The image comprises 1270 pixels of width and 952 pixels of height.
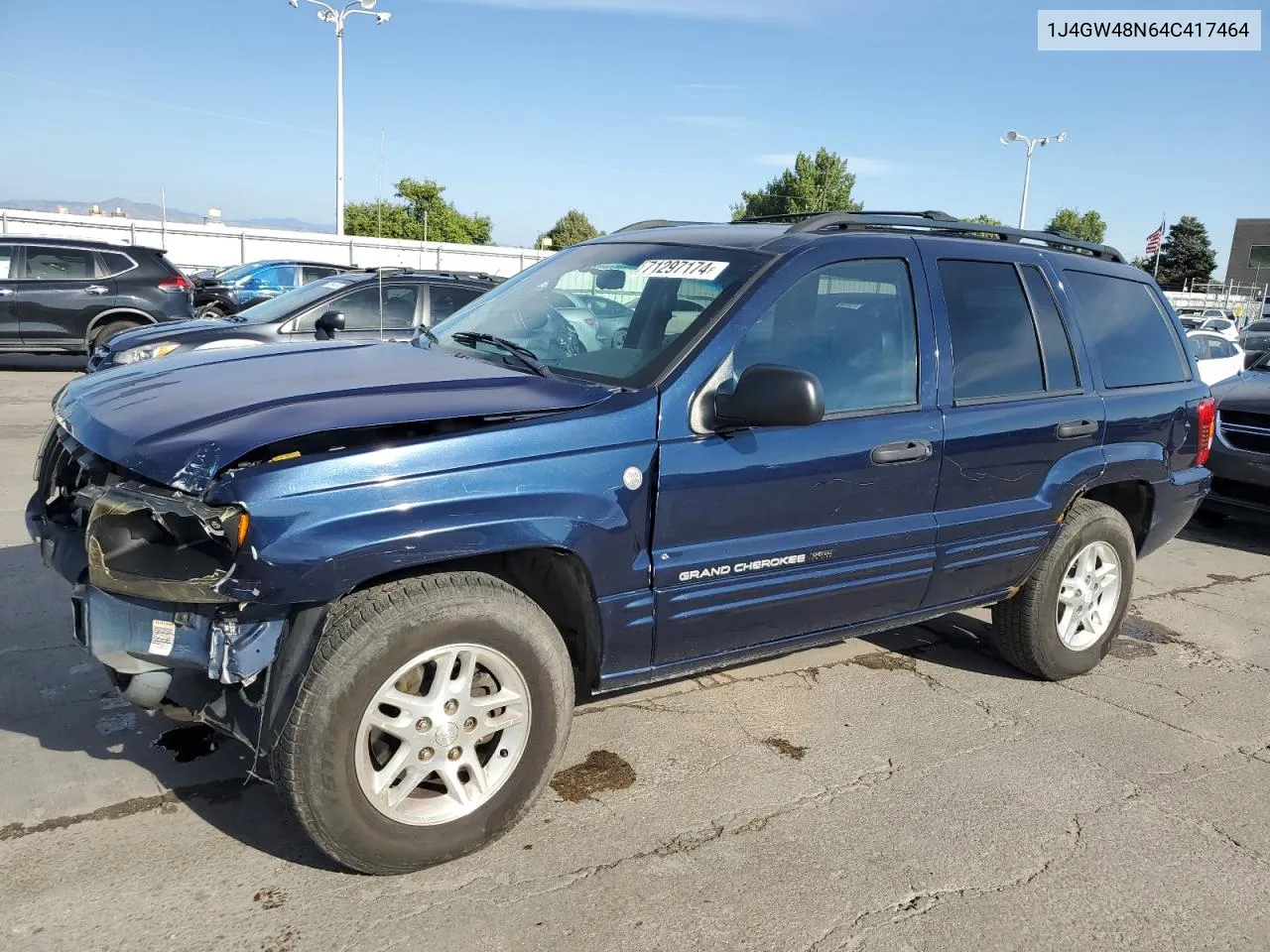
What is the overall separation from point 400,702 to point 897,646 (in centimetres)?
301

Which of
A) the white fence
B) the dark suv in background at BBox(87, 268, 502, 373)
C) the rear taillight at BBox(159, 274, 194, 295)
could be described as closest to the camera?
the dark suv in background at BBox(87, 268, 502, 373)

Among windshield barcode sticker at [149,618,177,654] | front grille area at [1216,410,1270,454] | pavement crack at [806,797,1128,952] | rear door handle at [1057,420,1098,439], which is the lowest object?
pavement crack at [806,797,1128,952]

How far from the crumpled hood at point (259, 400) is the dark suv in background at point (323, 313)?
3936 millimetres

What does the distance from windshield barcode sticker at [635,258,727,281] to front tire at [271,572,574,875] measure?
1.36m

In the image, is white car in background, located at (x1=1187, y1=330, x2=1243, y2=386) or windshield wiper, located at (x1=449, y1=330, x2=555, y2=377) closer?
windshield wiper, located at (x1=449, y1=330, x2=555, y2=377)

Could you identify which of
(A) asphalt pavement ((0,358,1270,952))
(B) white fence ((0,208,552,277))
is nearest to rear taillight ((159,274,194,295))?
(A) asphalt pavement ((0,358,1270,952))

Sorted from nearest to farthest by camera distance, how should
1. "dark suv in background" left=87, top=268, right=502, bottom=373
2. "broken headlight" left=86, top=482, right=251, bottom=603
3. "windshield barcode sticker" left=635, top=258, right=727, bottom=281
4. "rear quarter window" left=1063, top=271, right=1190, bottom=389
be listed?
1. "broken headlight" left=86, top=482, right=251, bottom=603
2. "windshield barcode sticker" left=635, top=258, right=727, bottom=281
3. "rear quarter window" left=1063, top=271, right=1190, bottom=389
4. "dark suv in background" left=87, top=268, right=502, bottom=373

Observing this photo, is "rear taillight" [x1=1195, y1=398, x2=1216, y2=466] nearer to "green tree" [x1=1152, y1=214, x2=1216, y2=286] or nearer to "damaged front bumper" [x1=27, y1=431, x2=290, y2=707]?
"damaged front bumper" [x1=27, y1=431, x2=290, y2=707]

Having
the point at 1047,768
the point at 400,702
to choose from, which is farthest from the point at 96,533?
the point at 1047,768

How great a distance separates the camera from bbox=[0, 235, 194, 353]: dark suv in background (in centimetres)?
1253

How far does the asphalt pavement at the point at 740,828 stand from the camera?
2.63 m

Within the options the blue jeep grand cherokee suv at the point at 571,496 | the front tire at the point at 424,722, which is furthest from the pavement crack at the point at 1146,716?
the front tire at the point at 424,722

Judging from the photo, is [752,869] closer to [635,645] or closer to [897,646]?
[635,645]

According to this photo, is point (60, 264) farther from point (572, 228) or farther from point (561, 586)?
point (572, 228)
